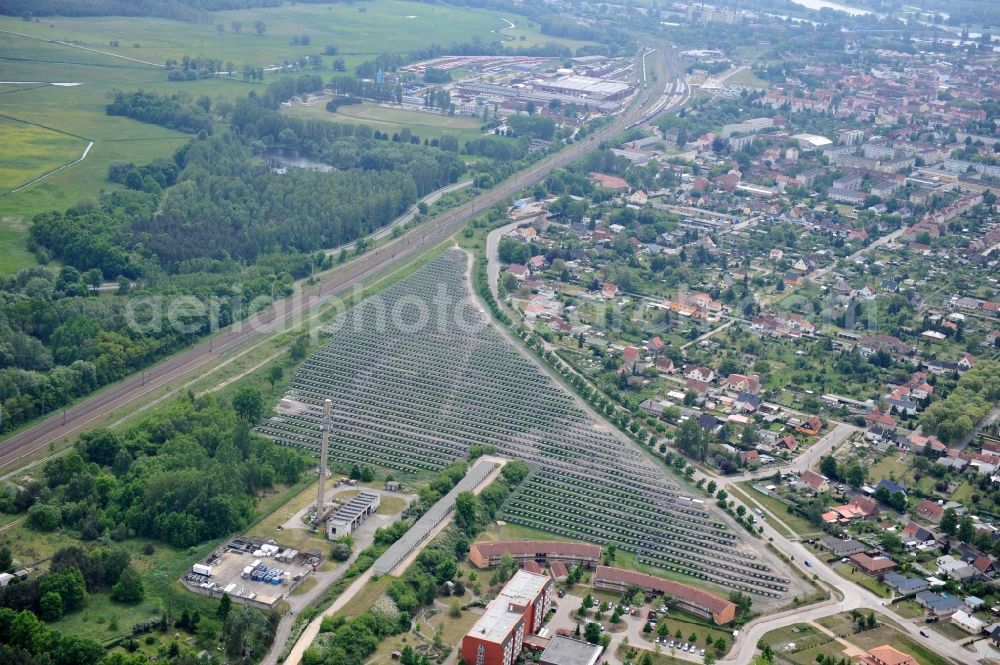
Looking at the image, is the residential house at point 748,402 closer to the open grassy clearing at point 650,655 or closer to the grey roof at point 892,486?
the grey roof at point 892,486

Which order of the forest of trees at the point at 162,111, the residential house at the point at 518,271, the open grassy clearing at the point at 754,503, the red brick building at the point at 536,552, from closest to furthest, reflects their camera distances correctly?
the red brick building at the point at 536,552 < the open grassy clearing at the point at 754,503 < the residential house at the point at 518,271 < the forest of trees at the point at 162,111

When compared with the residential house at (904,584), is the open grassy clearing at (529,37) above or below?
above

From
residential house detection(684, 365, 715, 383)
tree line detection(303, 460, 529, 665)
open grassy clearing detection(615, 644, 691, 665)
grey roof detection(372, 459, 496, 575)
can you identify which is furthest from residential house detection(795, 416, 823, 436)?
open grassy clearing detection(615, 644, 691, 665)

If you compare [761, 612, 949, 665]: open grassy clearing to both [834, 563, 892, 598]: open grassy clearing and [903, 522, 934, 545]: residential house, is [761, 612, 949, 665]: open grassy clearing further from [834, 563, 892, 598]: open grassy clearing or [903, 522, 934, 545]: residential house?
[903, 522, 934, 545]: residential house

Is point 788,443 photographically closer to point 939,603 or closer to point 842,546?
point 842,546

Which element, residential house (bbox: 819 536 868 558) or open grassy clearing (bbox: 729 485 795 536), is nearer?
residential house (bbox: 819 536 868 558)

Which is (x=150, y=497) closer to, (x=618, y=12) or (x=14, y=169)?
(x=14, y=169)

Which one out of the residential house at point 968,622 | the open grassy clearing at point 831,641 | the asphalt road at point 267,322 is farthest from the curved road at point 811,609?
the asphalt road at point 267,322
